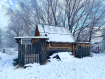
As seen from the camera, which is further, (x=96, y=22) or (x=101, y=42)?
(x=101, y=42)

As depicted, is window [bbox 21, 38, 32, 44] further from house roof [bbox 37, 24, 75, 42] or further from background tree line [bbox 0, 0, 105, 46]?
background tree line [bbox 0, 0, 105, 46]

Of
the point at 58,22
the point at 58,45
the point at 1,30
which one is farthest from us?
the point at 1,30

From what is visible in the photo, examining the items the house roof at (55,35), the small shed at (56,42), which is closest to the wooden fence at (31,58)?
the small shed at (56,42)

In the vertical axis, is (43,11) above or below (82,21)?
above

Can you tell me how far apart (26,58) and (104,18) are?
19.0 m

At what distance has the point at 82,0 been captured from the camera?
20.1m

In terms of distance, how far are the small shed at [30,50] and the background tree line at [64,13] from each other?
13.2 m

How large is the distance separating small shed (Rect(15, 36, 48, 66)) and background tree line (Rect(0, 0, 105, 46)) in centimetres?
1318

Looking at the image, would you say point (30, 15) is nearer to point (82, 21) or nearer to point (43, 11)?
point (43, 11)

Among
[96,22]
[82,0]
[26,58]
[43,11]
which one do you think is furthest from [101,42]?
[26,58]

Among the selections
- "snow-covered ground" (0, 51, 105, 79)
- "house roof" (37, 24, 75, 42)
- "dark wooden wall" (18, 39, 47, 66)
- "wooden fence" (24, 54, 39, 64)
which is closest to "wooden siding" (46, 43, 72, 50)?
"house roof" (37, 24, 75, 42)

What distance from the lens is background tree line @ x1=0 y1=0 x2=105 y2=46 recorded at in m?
18.5

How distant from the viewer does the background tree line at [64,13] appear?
18500 millimetres

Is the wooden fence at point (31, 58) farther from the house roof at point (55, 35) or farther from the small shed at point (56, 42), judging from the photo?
the house roof at point (55, 35)
